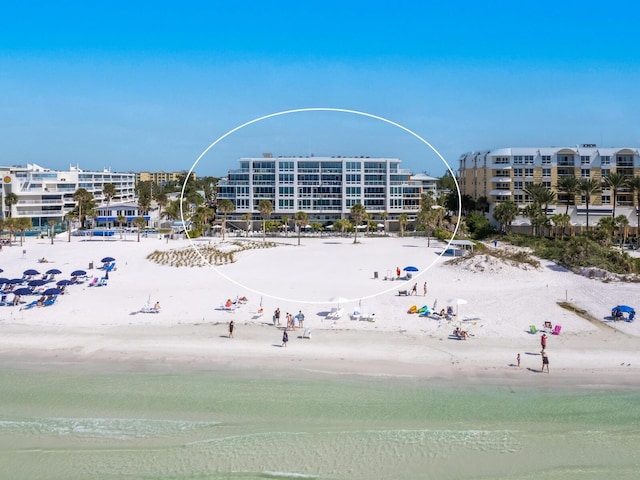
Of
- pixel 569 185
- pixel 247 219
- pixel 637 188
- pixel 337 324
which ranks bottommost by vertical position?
pixel 337 324

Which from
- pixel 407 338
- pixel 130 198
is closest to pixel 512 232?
pixel 407 338

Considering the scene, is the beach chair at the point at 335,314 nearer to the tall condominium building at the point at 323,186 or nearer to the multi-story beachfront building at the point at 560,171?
the multi-story beachfront building at the point at 560,171

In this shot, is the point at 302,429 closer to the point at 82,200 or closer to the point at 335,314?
the point at 335,314

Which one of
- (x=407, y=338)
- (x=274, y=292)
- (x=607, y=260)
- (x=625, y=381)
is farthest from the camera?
(x=607, y=260)

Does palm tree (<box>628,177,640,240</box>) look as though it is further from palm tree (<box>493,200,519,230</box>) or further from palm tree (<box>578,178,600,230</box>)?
palm tree (<box>493,200,519,230</box>)

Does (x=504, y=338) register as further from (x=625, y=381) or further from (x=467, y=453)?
(x=467, y=453)

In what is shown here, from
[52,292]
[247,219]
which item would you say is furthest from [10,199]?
[52,292]
